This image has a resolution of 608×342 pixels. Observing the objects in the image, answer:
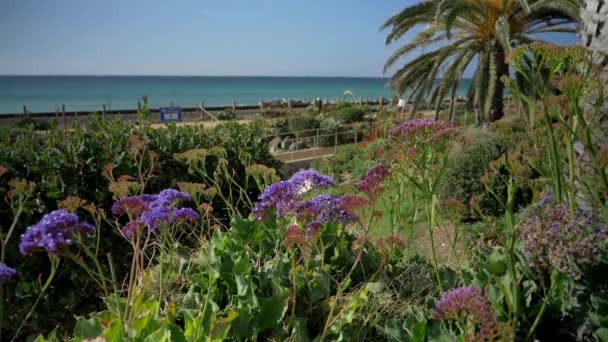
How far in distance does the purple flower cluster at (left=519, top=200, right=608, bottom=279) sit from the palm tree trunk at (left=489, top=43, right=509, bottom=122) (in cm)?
1049

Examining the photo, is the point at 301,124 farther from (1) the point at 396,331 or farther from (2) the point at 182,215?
(1) the point at 396,331

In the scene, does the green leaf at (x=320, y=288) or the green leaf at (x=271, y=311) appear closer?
the green leaf at (x=271, y=311)

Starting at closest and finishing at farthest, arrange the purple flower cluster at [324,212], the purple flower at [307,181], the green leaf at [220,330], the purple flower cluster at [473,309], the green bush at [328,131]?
the purple flower cluster at [473,309] → the green leaf at [220,330] → the purple flower cluster at [324,212] → the purple flower at [307,181] → the green bush at [328,131]

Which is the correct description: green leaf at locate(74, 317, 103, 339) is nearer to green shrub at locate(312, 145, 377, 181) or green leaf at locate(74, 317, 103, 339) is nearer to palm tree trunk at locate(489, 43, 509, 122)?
green shrub at locate(312, 145, 377, 181)

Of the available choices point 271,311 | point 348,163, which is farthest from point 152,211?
point 348,163

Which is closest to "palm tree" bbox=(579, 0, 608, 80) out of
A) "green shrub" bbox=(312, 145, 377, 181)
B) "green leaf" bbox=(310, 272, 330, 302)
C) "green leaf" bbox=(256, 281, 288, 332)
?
"green leaf" bbox=(310, 272, 330, 302)

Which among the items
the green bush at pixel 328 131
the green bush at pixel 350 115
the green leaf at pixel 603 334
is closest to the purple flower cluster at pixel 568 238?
the green leaf at pixel 603 334

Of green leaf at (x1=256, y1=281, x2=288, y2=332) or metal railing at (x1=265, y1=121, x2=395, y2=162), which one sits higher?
green leaf at (x1=256, y1=281, x2=288, y2=332)

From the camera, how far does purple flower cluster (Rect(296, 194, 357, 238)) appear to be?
1842 mm

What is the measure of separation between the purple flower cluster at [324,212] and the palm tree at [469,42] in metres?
9.96

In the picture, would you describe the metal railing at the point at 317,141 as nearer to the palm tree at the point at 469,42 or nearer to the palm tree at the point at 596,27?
the palm tree at the point at 469,42

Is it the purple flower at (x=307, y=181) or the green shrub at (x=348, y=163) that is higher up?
the purple flower at (x=307, y=181)

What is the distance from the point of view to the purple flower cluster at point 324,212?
184 cm

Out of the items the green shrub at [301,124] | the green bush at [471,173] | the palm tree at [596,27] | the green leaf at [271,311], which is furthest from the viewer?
the green shrub at [301,124]
